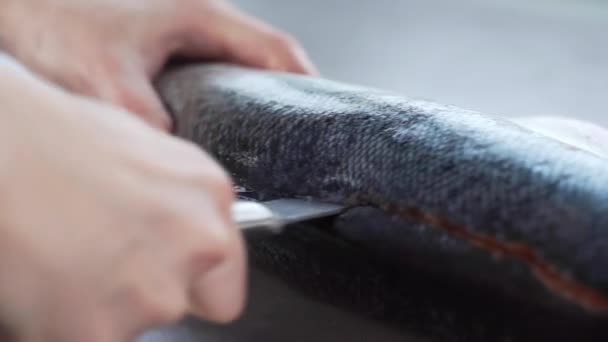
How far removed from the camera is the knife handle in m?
0.47

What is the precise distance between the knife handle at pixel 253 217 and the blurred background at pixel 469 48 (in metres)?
0.65

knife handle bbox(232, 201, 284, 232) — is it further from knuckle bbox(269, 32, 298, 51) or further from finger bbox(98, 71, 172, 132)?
knuckle bbox(269, 32, 298, 51)

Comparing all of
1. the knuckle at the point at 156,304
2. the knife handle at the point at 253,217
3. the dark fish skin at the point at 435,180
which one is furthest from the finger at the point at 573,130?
the knuckle at the point at 156,304

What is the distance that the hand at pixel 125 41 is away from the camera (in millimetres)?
720

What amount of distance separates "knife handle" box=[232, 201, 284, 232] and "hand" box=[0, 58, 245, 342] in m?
0.07

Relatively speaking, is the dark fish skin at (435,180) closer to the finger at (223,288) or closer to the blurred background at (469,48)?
the finger at (223,288)

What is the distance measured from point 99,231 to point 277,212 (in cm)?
17

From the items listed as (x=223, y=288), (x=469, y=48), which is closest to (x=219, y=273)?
(x=223, y=288)

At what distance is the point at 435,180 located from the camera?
488mm

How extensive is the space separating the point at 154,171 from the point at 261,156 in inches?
8.6

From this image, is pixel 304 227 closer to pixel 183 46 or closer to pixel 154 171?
pixel 154 171

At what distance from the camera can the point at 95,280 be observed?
0.37 metres

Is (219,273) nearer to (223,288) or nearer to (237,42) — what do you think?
(223,288)

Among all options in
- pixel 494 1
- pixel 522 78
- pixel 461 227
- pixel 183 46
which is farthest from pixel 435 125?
pixel 494 1
